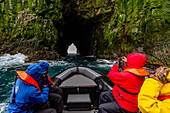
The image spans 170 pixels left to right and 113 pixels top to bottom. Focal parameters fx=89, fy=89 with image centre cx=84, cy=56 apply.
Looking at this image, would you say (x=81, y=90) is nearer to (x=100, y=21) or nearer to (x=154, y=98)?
(x=154, y=98)

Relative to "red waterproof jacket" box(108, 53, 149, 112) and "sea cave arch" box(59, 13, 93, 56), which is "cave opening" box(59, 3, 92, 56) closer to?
"sea cave arch" box(59, 13, 93, 56)

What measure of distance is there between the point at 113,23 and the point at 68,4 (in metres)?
8.59

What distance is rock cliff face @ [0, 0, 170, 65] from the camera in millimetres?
10211

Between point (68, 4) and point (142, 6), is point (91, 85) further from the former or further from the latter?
point (68, 4)

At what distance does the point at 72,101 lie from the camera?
2480 mm

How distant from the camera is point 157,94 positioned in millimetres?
851

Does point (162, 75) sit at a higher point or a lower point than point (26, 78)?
higher

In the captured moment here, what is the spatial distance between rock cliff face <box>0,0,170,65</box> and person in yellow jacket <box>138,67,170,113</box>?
10518mm

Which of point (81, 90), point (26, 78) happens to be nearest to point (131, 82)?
point (26, 78)

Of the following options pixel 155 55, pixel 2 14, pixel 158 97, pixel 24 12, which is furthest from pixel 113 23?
pixel 2 14

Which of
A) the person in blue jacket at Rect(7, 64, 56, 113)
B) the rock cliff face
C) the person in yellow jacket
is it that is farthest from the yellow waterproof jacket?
the rock cliff face

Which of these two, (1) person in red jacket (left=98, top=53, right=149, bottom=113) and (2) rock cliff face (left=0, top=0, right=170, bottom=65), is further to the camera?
(2) rock cliff face (left=0, top=0, right=170, bottom=65)

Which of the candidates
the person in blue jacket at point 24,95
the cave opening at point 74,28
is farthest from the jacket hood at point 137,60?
the cave opening at point 74,28

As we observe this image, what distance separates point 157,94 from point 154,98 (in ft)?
0.16
